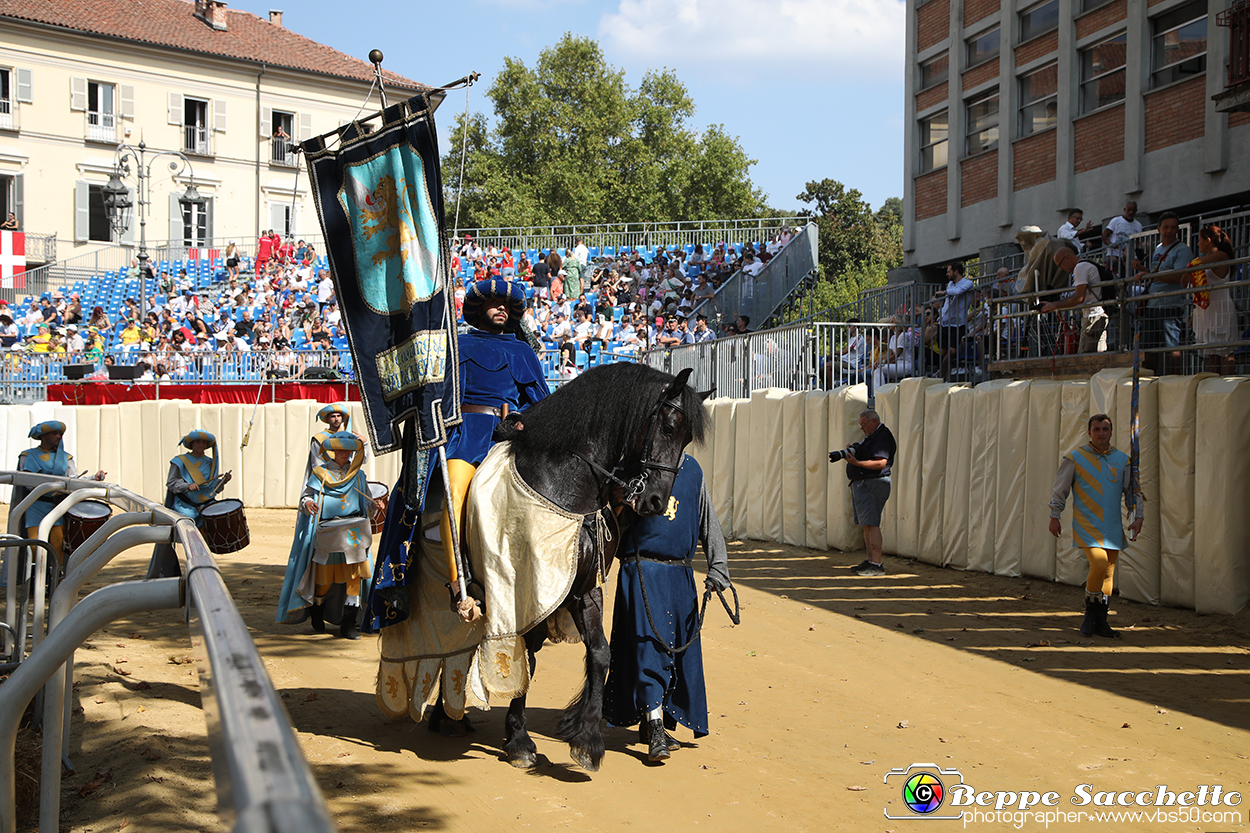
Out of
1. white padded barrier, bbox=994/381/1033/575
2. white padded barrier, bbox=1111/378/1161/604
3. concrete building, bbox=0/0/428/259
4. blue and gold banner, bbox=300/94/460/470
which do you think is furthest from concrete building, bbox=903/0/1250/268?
concrete building, bbox=0/0/428/259

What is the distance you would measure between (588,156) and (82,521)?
5655 centimetres

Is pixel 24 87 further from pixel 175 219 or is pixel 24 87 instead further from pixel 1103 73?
pixel 1103 73

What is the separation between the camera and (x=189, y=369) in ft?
75.6

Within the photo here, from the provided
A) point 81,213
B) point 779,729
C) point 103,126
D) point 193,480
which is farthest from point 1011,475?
point 103,126

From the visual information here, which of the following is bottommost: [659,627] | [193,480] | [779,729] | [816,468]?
[779,729]

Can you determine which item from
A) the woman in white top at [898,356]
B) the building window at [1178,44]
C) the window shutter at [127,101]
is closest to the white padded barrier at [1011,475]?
the woman in white top at [898,356]

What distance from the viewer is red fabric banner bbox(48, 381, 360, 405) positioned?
72.2 ft

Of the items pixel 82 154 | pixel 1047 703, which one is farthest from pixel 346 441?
pixel 82 154

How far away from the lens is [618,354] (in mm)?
23484

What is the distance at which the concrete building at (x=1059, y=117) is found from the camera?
18547 mm

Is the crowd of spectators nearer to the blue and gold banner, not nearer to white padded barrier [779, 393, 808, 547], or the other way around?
white padded barrier [779, 393, 808, 547]

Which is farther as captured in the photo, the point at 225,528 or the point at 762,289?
the point at 762,289

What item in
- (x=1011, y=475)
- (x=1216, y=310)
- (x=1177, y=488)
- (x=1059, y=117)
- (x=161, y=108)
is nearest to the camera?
(x=1177, y=488)

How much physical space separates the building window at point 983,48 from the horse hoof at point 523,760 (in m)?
23.3
